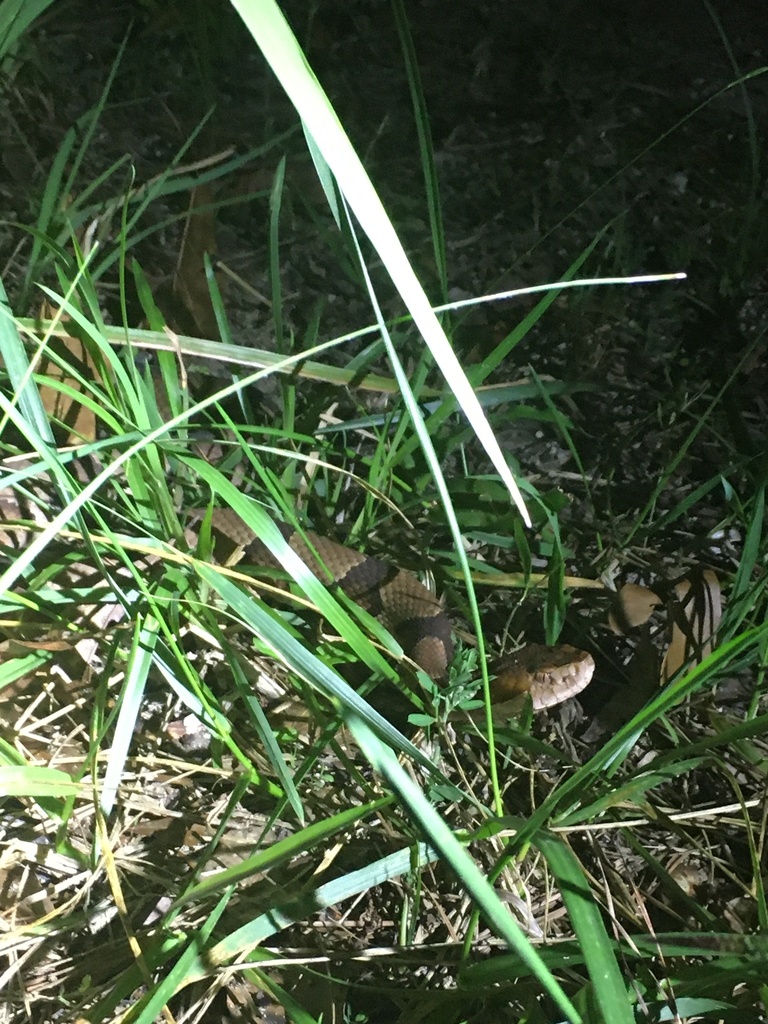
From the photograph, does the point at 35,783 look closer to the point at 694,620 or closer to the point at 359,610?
the point at 359,610

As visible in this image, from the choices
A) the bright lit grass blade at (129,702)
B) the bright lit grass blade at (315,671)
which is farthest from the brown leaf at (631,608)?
the bright lit grass blade at (129,702)

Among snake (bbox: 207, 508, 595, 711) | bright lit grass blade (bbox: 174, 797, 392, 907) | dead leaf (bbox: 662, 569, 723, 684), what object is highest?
bright lit grass blade (bbox: 174, 797, 392, 907)

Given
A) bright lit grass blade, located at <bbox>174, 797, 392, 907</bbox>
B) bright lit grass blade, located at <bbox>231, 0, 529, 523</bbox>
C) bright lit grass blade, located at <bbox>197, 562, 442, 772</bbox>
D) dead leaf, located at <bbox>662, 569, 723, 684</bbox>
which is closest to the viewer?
bright lit grass blade, located at <bbox>231, 0, 529, 523</bbox>

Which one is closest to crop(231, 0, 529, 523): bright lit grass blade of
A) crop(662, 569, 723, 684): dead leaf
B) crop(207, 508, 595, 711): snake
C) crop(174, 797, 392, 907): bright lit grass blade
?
crop(174, 797, 392, 907): bright lit grass blade

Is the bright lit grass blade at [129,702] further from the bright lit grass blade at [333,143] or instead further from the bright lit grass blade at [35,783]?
the bright lit grass blade at [333,143]

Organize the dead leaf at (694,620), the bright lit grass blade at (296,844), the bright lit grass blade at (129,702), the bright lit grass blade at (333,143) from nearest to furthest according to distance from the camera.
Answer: the bright lit grass blade at (333,143) → the bright lit grass blade at (296,844) → the bright lit grass blade at (129,702) → the dead leaf at (694,620)

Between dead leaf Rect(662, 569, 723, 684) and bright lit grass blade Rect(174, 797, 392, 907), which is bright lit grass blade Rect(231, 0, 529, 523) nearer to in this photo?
bright lit grass blade Rect(174, 797, 392, 907)

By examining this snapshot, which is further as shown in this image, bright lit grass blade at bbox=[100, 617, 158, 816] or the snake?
the snake
